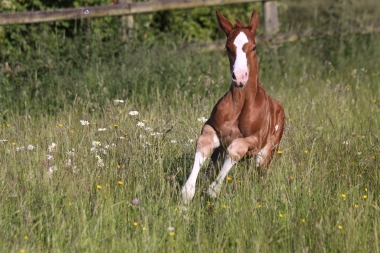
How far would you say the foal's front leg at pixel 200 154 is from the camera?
174 inches

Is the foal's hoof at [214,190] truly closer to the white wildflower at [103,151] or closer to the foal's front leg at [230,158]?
the foal's front leg at [230,158]

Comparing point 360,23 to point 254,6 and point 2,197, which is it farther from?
point 2,197

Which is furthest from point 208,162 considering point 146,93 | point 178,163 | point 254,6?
point 254,6

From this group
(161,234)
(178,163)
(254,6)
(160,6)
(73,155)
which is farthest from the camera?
(254,6)

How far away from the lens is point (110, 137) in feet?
18.3

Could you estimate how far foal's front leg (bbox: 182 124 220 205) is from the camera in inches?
174

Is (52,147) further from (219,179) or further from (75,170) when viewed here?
(219,179)

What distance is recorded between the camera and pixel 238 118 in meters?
4.82

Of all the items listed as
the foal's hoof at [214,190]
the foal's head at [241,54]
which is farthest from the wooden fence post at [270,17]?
the foal's hoof at [214,190]

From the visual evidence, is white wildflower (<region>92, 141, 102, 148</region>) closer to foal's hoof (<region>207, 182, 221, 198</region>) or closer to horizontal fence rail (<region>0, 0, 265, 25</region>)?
foal's hoof (<region>207, 182, 221, 198</region>)

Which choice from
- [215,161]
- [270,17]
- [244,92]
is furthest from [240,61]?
[270,17]

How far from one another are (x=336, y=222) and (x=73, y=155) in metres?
1.93

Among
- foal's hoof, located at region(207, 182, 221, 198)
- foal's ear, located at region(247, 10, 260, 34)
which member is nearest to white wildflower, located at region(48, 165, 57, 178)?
foal's hoof, located at region(207, 182, 221, 198)

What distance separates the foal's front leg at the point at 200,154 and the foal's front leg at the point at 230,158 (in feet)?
0.41
